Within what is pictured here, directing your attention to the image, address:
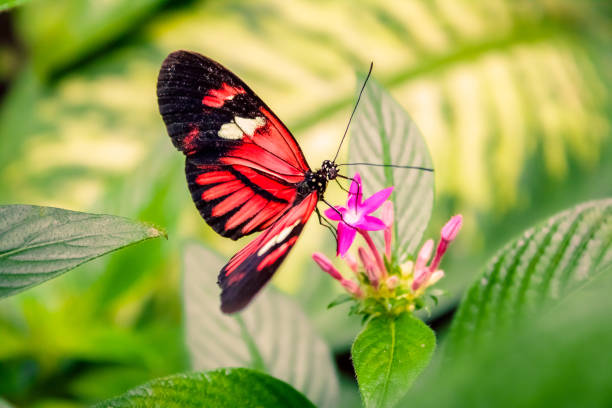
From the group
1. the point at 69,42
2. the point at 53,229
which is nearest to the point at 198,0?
the point at 69,42

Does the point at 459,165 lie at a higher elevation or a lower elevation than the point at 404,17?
lower

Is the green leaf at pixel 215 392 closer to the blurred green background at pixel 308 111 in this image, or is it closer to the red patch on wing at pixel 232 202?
the red patch on wing at pixel 232 202

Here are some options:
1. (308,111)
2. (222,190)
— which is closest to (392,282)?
(222,190)

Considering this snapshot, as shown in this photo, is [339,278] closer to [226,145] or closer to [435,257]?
[435,257]

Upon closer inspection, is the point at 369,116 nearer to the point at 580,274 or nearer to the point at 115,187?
the point at 580,274

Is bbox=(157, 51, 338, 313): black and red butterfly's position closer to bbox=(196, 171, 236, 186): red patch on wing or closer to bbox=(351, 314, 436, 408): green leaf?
bbox=(196, 171, 236, 186): red patch on wing

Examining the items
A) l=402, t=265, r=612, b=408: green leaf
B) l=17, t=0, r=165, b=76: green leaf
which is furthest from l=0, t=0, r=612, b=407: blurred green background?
l=402, t=265, r=612, b=408: green leaf

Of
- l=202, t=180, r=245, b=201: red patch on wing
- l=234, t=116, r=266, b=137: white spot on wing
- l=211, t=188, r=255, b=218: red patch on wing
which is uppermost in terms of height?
l=234, t=116, r=266, b=137: white spot on wing
